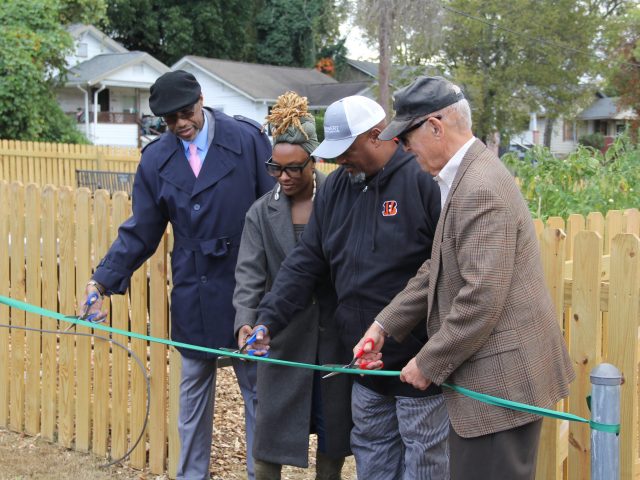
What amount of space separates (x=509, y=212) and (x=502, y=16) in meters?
33.7

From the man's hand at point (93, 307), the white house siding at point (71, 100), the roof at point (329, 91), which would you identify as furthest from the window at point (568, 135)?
the man's hand at point (93, 307)

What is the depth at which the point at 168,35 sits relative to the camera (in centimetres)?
4722

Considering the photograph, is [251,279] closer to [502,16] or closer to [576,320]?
[576,320]

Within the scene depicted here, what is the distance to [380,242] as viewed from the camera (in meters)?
3.16

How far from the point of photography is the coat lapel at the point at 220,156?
4.08m

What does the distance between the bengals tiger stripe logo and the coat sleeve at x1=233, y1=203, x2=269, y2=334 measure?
2.60ft

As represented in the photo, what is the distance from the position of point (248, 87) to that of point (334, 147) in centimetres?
3903

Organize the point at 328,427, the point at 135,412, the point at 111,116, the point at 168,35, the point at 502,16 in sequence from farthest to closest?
the point at 168,35 → the point at 111,116 → the point at 502,16 → the point at 135,412 → the point at 328,427

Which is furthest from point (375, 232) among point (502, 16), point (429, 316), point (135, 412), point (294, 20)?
point (294, 20)

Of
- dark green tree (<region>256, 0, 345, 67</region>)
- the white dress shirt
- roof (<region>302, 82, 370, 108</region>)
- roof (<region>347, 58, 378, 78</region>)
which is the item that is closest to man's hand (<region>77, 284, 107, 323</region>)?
the white dress shirt

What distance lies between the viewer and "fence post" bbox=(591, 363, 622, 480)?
2.46m

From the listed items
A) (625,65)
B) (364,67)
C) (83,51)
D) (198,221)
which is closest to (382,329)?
(198,221)

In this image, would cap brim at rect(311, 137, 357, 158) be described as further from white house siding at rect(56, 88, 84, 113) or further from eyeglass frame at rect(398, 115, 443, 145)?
white house siding at rect(56, 88, 84, 113)

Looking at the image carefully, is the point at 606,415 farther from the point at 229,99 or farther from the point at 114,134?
the point at 229,99
